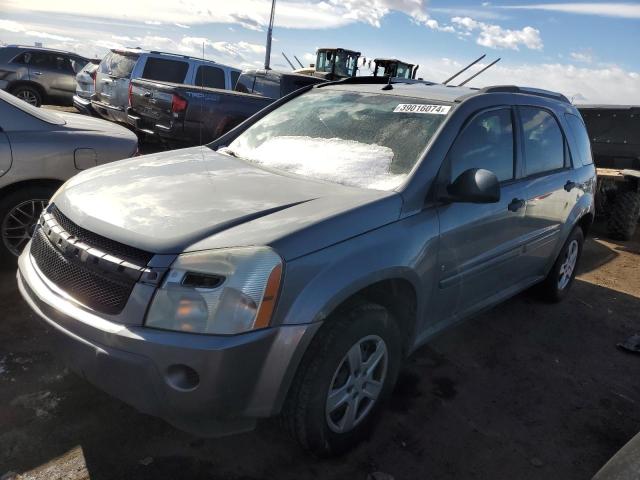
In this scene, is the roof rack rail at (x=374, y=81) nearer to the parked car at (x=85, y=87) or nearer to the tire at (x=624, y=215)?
the tire at (x=624, y=215)

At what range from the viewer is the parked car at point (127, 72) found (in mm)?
9906

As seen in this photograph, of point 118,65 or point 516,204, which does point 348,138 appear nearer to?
point 516,204

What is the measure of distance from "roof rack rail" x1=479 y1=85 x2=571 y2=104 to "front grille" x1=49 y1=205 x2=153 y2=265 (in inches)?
93.8

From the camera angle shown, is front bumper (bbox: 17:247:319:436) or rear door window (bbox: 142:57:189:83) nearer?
front bumper (bbox: 17:247:319:436)

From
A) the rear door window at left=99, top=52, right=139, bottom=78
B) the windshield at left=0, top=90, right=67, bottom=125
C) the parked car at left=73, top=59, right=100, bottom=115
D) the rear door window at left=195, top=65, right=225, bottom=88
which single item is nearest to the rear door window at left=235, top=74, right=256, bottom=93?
the rear door window at left=195, top=65, right=225, bottom=88

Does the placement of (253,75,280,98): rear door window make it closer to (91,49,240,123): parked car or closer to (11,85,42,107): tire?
(91,49,240,123): parked car

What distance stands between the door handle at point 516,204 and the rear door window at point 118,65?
8.75 meters

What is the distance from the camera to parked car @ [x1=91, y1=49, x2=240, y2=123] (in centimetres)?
991

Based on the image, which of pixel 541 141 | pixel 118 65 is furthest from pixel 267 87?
pixel 541 141

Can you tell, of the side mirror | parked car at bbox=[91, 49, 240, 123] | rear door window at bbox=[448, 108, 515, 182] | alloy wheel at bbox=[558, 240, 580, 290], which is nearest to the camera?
→ the side mirror

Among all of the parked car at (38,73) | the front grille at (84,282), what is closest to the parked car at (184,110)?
the front grille at (84,282)

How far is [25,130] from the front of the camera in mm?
4055

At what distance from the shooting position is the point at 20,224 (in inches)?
163

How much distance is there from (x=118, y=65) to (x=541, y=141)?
8956 mm
